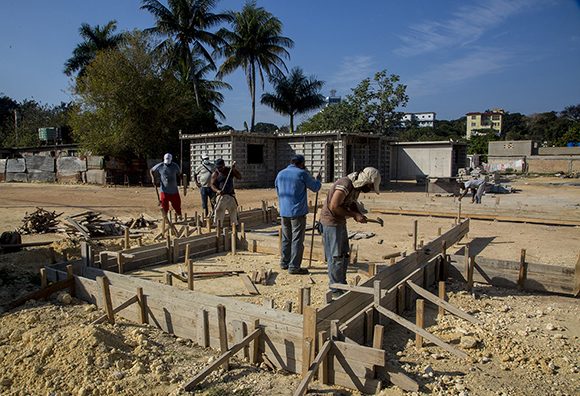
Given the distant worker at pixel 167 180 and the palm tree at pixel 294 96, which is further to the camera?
the palm tree at pixel 294 96

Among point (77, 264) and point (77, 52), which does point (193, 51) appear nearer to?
point (77, 52)

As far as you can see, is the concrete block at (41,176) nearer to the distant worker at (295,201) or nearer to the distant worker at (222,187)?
the distant worker at (222,187)

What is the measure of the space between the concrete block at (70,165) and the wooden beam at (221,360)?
75.3 feet

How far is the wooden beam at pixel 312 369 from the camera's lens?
282cm

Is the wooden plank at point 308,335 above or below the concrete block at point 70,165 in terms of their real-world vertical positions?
below

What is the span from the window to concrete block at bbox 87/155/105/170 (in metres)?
7.83

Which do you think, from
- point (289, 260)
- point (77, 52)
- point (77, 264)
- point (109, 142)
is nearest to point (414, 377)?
point (289, 260)

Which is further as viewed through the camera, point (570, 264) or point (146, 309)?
point (570, 264)

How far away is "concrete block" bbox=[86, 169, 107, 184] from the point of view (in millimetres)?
22641

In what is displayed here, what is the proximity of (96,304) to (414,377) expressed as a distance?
10.9 feet

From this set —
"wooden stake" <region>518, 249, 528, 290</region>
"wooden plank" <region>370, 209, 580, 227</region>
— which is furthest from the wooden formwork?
"wooden plank" <region>370, 209, 580, 227</region>

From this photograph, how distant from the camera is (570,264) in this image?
6.76 metres

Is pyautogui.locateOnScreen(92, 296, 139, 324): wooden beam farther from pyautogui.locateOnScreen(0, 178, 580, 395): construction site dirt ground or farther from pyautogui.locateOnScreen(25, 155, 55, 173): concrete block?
pyautogui.locateOnScreen(25, 155, 55, 173): concrete block

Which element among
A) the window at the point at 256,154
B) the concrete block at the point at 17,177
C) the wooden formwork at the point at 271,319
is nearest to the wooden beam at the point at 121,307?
the wooden formwork at the point at 271,319
